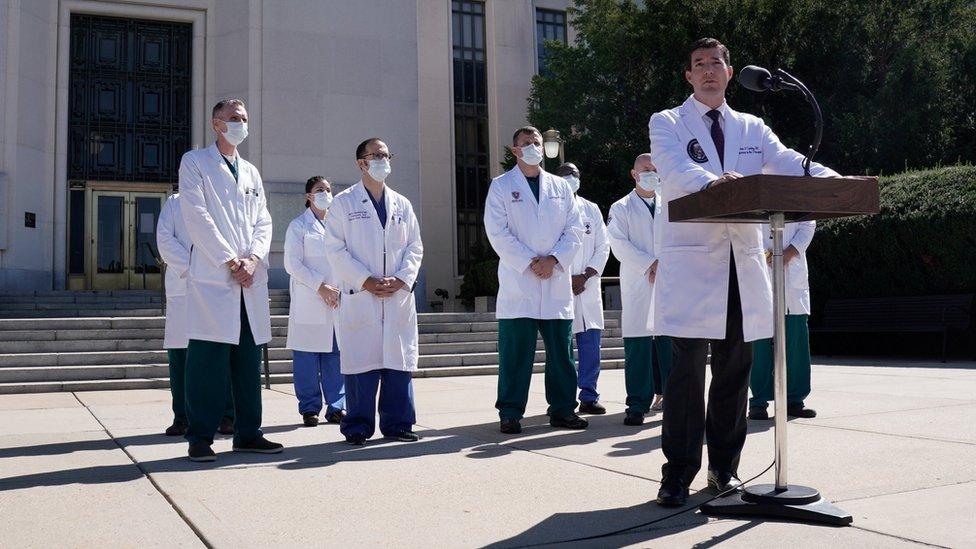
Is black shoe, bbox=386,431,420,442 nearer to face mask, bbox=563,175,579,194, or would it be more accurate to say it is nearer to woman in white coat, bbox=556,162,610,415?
woman in white coat, bbox=556,162,610,415

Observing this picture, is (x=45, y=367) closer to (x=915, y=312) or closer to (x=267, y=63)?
(x=267, y=63)

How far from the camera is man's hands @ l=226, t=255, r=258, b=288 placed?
5.69 m

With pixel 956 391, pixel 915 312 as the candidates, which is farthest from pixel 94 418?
pixel 915 312

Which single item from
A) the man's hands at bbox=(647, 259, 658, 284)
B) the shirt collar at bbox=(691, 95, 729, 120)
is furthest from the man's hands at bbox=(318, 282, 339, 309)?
the shirt collar at bbox=(691, 95, 729, 120)

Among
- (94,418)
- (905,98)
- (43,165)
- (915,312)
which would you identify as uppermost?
(905,98)

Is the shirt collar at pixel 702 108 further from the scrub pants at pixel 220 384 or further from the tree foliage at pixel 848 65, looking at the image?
the tree foliage at pixel 848 65

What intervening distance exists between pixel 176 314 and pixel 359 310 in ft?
5.05

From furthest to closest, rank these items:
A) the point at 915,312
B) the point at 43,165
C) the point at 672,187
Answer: the point at 43,165 → the point at 915,312 → the point at 672,187

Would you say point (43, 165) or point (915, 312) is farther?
point (43, 165)

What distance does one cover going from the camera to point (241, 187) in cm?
598

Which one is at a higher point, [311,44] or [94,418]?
[311,44]

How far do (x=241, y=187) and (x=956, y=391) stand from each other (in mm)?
6594

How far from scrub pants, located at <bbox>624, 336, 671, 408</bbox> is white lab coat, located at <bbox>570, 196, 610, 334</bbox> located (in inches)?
27.9

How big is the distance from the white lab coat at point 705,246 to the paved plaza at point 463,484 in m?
0.84
